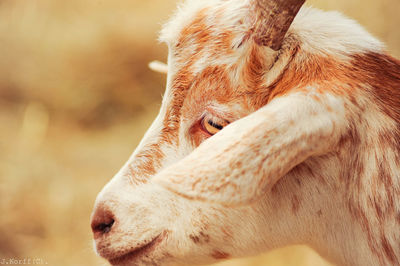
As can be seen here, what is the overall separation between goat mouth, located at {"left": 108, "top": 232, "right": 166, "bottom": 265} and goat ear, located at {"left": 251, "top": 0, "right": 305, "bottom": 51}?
2.40 ft

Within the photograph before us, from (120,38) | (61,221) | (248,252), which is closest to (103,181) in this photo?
(61,221)

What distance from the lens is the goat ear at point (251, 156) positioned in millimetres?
1332

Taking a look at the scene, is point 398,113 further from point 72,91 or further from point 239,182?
point 72,91

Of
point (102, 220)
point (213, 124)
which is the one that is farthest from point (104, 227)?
point (213, 124)

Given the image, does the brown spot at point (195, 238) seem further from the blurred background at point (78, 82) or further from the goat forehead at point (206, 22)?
the blurred background at point (78, 82)

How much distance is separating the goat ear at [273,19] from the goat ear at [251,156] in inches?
10.8

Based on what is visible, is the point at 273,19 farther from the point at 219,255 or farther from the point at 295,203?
the point at 219,255

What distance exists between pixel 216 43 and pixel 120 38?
3637mm

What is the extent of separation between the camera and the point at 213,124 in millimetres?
1688

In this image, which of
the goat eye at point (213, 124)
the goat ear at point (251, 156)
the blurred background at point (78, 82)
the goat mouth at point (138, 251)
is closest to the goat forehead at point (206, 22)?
the goat eye at point (213, 124)

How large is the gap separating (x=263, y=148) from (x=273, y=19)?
44 cm

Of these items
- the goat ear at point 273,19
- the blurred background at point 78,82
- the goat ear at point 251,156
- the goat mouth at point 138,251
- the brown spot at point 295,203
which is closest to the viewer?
the goat ear at point 251,156

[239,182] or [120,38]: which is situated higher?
[239,182]

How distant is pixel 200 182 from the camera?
133cm
